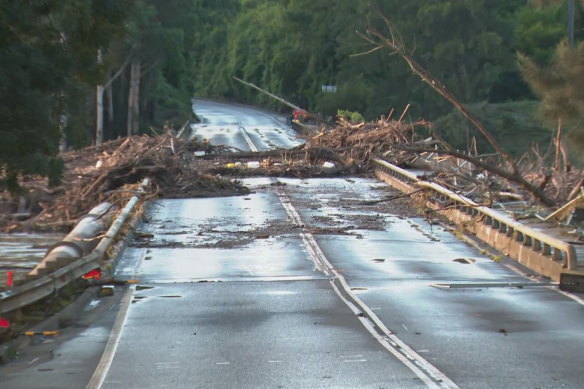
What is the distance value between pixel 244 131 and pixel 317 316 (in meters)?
64.5

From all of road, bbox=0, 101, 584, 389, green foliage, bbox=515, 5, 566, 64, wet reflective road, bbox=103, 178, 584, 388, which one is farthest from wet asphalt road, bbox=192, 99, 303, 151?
road, bbox=0, 101, 584, 389

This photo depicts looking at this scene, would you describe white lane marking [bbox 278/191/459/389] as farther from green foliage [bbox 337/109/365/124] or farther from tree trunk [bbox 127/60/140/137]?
tree trunk [bbox 127/60/140/137]

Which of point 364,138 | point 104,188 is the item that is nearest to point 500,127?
point 364,138

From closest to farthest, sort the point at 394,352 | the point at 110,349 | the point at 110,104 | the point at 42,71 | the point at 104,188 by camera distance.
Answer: the point at 394,352 → the point at 110,349 → the point at 42,71 → the point at 104,188 → the point at 110,104

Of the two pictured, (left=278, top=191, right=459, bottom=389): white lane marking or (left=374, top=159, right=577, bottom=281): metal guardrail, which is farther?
(left=374, top=159, right=577, bottom=281): metal guardrail

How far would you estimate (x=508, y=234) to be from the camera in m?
21.2

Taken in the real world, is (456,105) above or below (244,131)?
above

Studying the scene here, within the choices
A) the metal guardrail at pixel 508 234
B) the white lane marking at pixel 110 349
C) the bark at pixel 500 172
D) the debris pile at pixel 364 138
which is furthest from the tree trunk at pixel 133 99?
the white lane marking at pixel 110 349

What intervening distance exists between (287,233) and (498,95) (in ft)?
248

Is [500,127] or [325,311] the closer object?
[325,311]

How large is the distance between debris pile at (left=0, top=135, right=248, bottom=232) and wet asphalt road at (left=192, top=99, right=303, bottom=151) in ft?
59.1

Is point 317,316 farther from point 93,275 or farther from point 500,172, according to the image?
point 500,172

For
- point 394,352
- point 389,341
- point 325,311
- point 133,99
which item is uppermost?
point 394,352

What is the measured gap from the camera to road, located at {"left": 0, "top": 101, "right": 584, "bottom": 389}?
1099 cm
